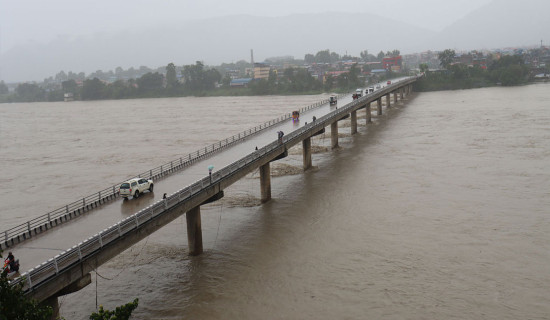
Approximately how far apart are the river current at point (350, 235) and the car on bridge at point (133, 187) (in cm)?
338

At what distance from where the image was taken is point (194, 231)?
935 inches

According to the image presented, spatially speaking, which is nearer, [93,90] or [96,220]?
[96,220]

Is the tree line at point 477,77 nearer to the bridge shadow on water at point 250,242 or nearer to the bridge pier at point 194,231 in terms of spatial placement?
the bridge shadow on water at point 250,242

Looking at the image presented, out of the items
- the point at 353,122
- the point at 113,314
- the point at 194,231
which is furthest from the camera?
the point at 353,122

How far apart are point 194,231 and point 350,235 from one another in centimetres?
806

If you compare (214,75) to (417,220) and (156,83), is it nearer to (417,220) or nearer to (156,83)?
(156,83)

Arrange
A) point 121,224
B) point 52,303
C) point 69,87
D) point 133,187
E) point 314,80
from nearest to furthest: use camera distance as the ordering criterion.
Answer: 1. point 52,303
2. point 121,224
3. point 133,187
4. point 314,80
5. point 69,87

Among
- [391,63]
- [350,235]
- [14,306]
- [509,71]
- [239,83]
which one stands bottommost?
[350,235]

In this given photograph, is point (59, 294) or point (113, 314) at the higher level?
point (113, 314)

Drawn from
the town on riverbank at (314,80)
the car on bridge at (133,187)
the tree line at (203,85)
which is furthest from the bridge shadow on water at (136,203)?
the tree line at (203,85)

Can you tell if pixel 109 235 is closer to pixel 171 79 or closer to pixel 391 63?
pixel 171 79

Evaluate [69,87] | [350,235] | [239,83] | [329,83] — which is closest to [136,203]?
[350,235]

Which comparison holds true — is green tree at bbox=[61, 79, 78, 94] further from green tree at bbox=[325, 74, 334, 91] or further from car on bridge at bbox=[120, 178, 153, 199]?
car on bridge at bbox=[120, 178, 153, 199]

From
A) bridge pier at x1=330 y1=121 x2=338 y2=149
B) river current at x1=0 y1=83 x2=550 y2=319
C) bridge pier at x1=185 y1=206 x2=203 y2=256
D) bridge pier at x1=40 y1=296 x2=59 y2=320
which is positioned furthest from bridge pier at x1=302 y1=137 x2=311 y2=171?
bridge pier at x1=40 y1=296 x2=59 y2=320
